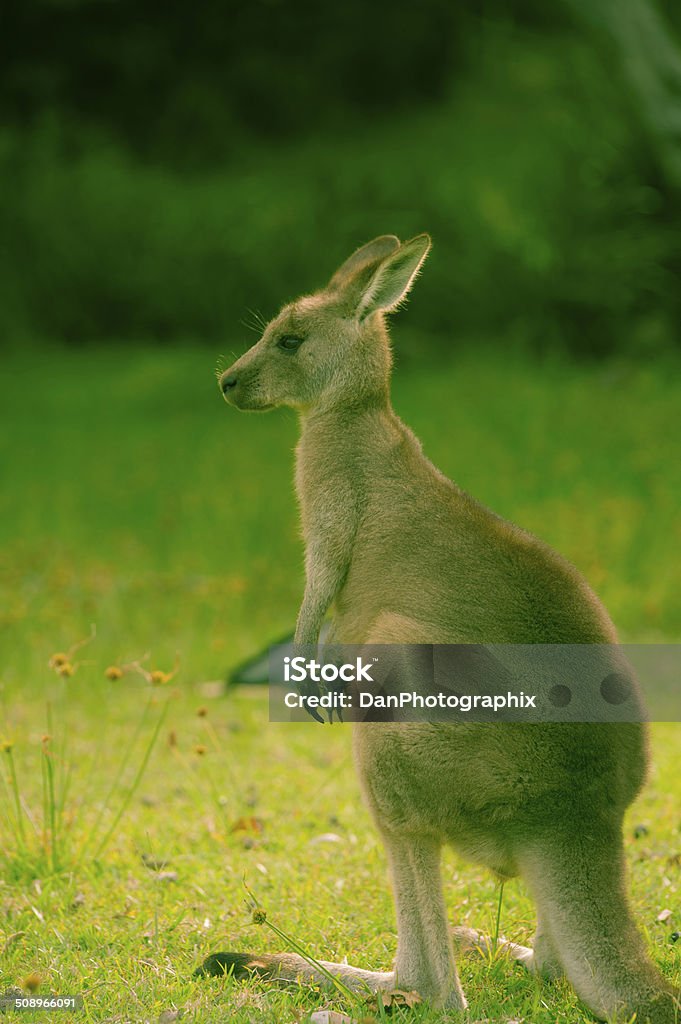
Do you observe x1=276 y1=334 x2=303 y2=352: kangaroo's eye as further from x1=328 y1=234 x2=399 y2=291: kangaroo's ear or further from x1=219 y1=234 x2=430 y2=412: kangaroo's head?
x1=328 y1=234 x2=399 y2=291: kangaroo's ear

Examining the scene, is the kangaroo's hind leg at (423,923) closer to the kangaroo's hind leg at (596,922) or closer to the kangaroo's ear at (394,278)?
the kangaroo's hind leg at (596,922)

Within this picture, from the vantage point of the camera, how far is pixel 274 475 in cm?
1105

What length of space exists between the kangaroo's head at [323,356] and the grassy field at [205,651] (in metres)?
0.94

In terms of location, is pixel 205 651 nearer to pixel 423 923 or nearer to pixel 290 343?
pixel 290 343

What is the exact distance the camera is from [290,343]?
3.59m

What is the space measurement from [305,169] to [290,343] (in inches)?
516

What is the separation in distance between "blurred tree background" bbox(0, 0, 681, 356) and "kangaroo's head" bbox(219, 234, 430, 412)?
1028 centimetres

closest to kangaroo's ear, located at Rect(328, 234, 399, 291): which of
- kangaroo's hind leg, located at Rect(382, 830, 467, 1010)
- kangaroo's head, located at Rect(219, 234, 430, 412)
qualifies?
kangaroo's head, located at Rect(219, 234, 430, 412)

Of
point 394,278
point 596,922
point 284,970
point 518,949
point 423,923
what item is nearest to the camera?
point 596,922

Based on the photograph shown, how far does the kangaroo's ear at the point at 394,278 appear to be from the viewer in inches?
132

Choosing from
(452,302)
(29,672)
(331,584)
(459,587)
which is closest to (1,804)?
(29,672)

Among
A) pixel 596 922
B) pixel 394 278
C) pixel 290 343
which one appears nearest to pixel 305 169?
pixel 290 343

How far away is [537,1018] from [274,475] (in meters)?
8.12

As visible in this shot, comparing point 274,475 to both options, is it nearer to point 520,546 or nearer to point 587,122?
point 587,122
